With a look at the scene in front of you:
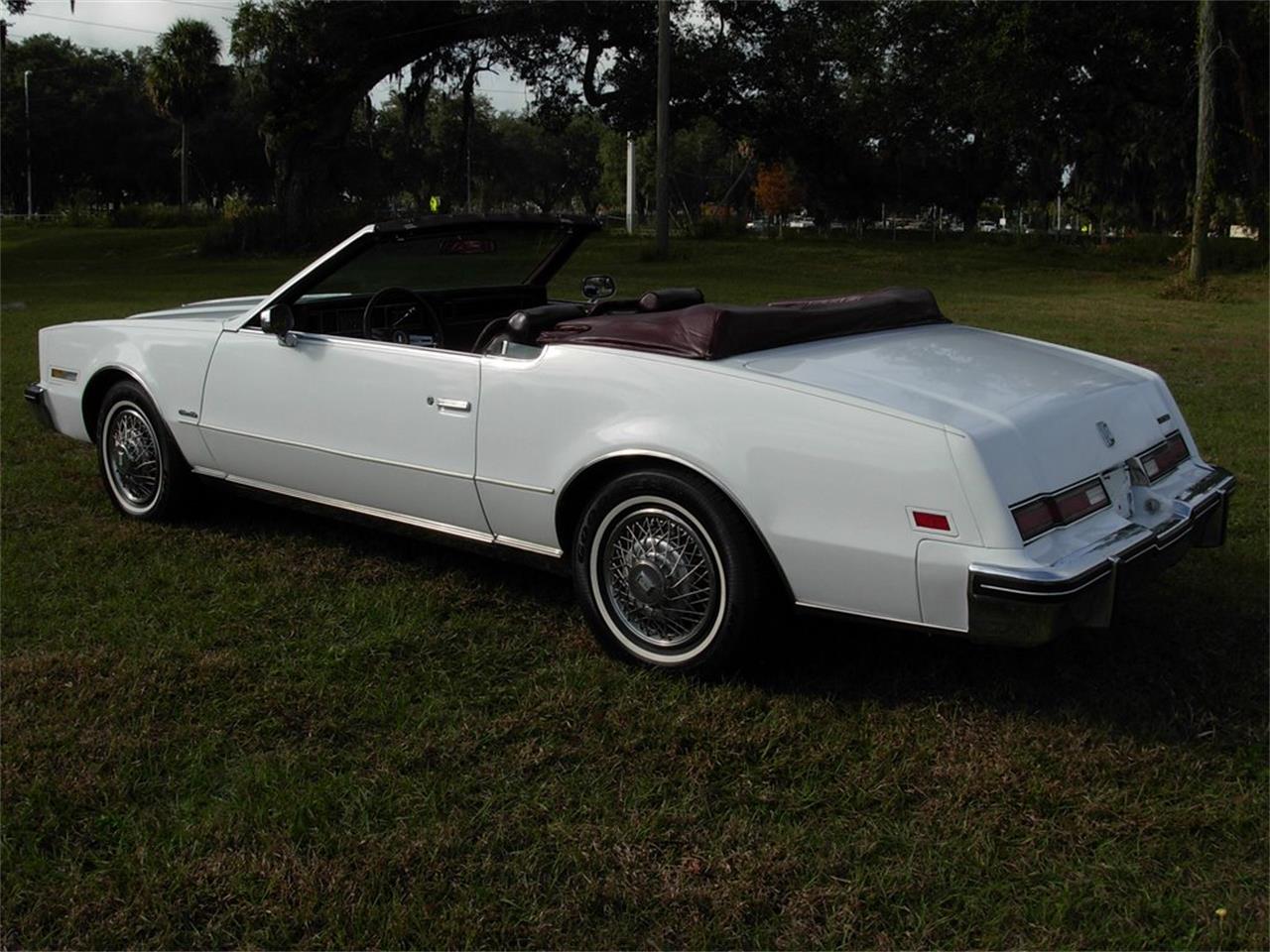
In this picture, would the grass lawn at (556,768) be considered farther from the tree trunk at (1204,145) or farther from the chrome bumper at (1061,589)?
the tree trunk at (1204,145)

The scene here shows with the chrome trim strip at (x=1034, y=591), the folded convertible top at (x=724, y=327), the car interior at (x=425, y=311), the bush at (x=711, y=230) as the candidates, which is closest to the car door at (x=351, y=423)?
the car interior at (x=425, y=311)

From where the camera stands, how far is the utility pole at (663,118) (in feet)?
Answer: 80.7

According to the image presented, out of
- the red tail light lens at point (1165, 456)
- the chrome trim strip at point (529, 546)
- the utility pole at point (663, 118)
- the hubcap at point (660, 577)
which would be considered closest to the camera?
the hubcap at point (660, 577)

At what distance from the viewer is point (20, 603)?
3994mm

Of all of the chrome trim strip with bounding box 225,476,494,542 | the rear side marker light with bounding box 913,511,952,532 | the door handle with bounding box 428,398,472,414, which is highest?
the door handle with bounding box 428,398,472,414

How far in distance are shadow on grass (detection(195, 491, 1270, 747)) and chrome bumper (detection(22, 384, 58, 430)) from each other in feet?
7.68

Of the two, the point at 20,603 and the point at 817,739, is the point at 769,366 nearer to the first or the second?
the point at 817,739

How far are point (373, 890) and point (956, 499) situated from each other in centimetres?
159

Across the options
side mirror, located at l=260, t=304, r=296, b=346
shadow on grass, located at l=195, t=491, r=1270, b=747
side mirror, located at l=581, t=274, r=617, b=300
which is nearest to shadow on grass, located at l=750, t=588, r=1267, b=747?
shadow on grass, located at l=195, t=491, r=1270, b=747

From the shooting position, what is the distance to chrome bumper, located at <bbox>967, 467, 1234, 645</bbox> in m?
2.77

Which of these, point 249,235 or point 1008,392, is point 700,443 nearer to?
point 1008,392

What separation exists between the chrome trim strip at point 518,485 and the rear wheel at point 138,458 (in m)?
1.70

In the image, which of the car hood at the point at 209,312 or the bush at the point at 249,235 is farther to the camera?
the bush at the point at 249,235

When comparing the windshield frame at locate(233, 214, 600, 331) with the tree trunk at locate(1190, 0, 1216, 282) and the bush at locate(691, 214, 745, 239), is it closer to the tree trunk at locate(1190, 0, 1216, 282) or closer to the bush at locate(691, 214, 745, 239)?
the tree trunk at locate(1190, 0, 1216, 282)
